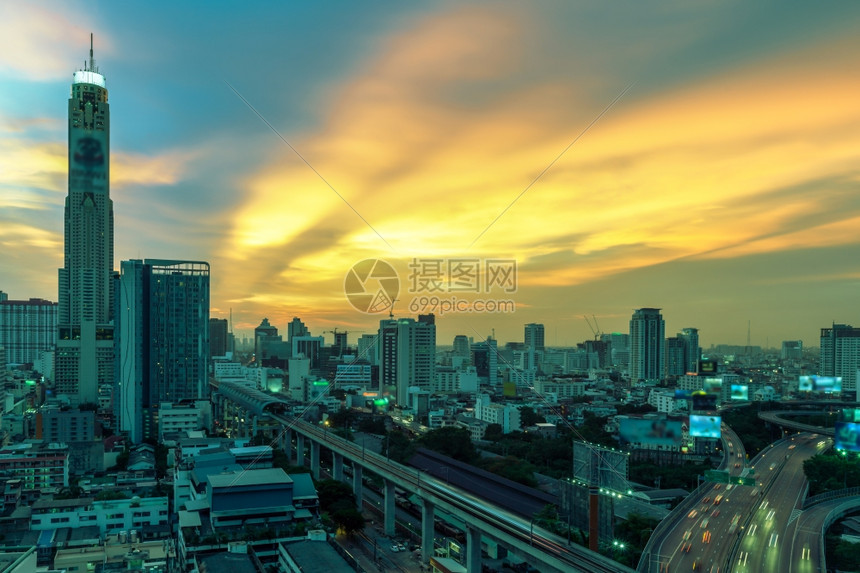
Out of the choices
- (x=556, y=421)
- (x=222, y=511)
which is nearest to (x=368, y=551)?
(x=222, y=511)

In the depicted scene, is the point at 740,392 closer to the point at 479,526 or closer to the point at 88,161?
the point at 479,526

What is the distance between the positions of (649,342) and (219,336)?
39216 millimetres

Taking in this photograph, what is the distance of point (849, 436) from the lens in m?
10.9

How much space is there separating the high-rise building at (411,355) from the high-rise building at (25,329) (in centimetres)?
3111

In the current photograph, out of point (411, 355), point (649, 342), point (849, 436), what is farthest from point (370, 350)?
point (849, 436)

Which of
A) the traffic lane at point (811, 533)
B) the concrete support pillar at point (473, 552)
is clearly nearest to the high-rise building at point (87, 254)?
the concrete support pillar at point (473, 552)

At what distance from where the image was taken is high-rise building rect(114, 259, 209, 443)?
24438 mm

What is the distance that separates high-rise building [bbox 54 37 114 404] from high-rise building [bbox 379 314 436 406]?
15.1m

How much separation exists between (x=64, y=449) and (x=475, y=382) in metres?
27.2

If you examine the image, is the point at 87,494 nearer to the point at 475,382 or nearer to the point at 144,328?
the point at 144,328

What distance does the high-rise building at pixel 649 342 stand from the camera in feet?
146

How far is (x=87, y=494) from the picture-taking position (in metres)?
14.2

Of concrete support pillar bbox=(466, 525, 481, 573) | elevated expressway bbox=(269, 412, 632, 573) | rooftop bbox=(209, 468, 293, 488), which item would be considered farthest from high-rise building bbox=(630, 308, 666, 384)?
concrete support pillar bbox=(466, 525, 481, 573)

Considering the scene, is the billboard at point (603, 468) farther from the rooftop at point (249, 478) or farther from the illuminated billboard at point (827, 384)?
the illuminated billboard at point (827, 384)
